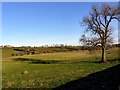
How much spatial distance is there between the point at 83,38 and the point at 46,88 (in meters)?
44.3

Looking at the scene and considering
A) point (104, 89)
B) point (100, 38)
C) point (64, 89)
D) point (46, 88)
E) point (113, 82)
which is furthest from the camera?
point (100, 38)

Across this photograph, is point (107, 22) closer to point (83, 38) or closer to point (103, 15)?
point (103, 15)

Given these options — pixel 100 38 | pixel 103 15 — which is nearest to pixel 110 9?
pixel 103 15

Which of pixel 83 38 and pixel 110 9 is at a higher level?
pixel 110 9

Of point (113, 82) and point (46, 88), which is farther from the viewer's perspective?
point (46, 88)

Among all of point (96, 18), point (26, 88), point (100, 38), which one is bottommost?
point (26, 88)

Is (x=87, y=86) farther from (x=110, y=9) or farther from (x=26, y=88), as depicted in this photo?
(x=110, y=9)

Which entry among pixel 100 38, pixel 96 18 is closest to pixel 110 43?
pixel 100 38

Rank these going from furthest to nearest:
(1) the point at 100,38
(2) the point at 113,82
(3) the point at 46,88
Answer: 1. (1) the point at 100,38
2. (3) the point at 46,88
3. (2) the point at 113,82

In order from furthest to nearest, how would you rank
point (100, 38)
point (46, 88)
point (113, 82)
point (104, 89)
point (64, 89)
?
point (100, 38), point (46, 88), point (64, 89), point (113, 82), point (104, 89)

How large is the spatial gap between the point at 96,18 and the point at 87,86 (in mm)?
48024

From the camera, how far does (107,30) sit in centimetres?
6369

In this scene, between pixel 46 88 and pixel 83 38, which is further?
pixel 83 38

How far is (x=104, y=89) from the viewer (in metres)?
16.1
